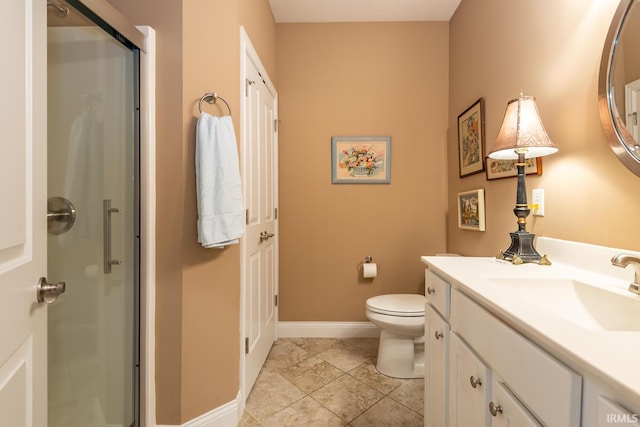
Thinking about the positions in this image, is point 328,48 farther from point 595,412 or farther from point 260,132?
point 595,412

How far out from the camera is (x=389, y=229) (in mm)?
2521

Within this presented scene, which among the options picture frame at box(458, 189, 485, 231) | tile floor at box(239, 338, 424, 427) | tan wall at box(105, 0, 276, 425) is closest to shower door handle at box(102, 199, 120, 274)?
tan wall at box(105, 0, 276, 425)

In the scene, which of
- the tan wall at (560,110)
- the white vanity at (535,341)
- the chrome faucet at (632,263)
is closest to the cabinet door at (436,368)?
the white vanity at (535,341)

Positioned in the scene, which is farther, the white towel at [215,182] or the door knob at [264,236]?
the door knob at [264,236]

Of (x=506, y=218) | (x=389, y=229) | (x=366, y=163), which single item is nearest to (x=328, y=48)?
(x=366, y=163)

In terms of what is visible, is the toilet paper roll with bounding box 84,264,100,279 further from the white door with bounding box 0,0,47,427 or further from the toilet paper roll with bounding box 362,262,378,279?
the toilet paper roll with bounding box 362,262,378,279

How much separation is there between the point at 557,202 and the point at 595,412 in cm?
105

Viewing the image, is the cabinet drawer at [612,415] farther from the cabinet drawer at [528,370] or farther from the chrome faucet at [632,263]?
the chrome faucet at [632,263]

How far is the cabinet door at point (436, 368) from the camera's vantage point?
43.2 inches

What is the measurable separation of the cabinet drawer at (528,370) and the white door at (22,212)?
42.6 inches

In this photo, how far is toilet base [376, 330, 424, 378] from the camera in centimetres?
195

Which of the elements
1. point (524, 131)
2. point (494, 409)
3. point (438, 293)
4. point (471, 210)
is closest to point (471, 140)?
point (471, 210)

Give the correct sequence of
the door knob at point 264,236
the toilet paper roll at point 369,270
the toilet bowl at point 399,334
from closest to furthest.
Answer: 1. the toilet bowl at point 399,334
2. the door knob at point 264,236
3. the toilet paper roll at point 369,270

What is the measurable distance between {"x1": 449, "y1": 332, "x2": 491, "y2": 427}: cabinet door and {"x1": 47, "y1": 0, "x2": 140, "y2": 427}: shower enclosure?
1.28 meters
